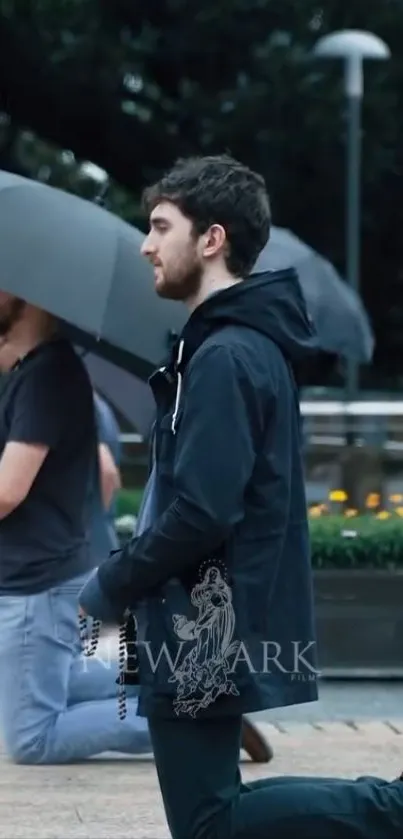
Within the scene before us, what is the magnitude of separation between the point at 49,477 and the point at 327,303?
532 centimetres

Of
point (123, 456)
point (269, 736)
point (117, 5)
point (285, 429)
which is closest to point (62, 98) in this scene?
point (117, 5)

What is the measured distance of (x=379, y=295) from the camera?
27094 mm

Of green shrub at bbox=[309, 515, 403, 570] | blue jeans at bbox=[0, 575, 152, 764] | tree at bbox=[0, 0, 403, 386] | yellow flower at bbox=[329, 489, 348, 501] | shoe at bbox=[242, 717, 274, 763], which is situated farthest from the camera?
tree at bbox=[0, 0, 403, 386]

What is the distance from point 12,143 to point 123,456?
15904mm

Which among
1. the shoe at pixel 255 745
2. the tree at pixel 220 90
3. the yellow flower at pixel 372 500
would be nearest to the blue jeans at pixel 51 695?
the shoe at pixel 255 745

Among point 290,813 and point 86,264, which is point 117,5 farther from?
point 290,813

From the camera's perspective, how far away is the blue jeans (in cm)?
561

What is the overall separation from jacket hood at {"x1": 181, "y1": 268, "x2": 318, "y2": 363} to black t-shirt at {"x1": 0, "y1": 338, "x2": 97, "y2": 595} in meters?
1.87

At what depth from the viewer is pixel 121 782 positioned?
574 cm

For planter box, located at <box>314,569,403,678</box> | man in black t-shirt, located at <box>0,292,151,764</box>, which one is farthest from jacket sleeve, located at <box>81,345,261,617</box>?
planter box, located at <box>314,569,403,678</box>

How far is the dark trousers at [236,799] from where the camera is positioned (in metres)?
3.52

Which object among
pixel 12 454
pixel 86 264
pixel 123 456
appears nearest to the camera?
pixel 12 454

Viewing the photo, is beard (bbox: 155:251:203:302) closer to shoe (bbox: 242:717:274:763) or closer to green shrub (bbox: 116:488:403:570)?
shoe (bbox: 242:717:274:763)

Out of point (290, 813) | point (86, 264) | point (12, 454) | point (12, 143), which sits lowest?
point (290, 813)
